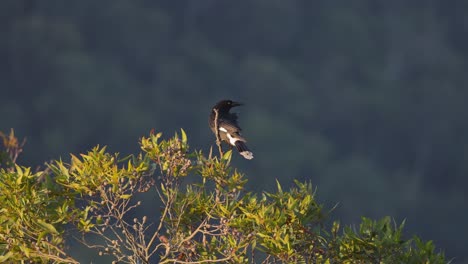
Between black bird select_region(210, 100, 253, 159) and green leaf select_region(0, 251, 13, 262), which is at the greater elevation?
black bird select_region(210, 100, 253, 159)

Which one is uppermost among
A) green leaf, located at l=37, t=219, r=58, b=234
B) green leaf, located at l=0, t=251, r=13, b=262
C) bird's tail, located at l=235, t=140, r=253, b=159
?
bird's tail, located at l=235, t=140, r=253, b=159

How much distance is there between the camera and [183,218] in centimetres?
962

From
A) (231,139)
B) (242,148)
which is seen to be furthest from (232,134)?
(242,148)

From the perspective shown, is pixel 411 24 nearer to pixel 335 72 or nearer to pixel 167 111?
pixel 335 72

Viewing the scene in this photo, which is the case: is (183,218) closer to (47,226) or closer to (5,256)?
(47,226)

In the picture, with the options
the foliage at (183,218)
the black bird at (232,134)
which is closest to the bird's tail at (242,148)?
the black bird at (232,134)

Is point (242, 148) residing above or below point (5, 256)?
above

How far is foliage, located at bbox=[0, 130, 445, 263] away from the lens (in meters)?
9.00

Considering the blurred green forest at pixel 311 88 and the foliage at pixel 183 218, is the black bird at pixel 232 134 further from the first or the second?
the blurred green forest at pixel 311 88

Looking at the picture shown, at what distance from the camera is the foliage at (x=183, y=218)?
9000mm

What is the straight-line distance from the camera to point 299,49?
383ft

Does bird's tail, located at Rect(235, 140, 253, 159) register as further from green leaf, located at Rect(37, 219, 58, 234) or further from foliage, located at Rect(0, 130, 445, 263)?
green leaf, located at Rect(37, 219, 58, 234)

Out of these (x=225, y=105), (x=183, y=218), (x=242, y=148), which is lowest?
(x=183, y=218)

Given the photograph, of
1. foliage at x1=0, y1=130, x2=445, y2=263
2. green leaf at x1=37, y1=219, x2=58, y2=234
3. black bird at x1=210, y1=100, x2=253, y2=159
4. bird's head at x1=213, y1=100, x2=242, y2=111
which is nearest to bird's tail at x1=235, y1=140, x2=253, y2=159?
black bird at x1=210, y1=100, x2=253, y2=159
